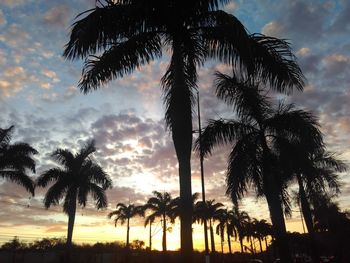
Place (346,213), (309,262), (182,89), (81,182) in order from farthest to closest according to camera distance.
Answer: (346,213) < (309,262) < (81,182) < (182,89)

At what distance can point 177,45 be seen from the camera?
9.40 m

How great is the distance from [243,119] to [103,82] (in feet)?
20.7

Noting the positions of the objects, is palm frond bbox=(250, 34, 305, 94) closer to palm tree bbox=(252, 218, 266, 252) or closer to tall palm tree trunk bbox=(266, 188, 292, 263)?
tall palm tree trunk bbox=(266, 188, 292, 263)

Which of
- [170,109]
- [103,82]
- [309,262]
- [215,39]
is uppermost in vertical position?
[215,39]

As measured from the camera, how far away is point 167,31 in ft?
31.4

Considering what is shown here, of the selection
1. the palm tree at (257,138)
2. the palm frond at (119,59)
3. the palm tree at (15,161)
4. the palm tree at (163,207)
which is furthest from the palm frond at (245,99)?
the palm tree at (163,207)

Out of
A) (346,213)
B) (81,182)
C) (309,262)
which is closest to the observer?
(81,182)

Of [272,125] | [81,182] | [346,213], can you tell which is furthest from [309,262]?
[272,125]

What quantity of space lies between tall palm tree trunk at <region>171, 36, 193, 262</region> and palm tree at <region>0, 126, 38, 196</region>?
1880 cm

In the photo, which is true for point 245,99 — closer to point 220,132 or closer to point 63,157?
Answer: point 220,132

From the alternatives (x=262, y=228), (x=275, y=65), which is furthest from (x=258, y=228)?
(x=275, y=65)

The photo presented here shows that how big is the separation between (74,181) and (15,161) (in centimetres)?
562

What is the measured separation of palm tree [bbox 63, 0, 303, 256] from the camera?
8.45 m

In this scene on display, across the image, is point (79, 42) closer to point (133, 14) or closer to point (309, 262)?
point (133, 14)
